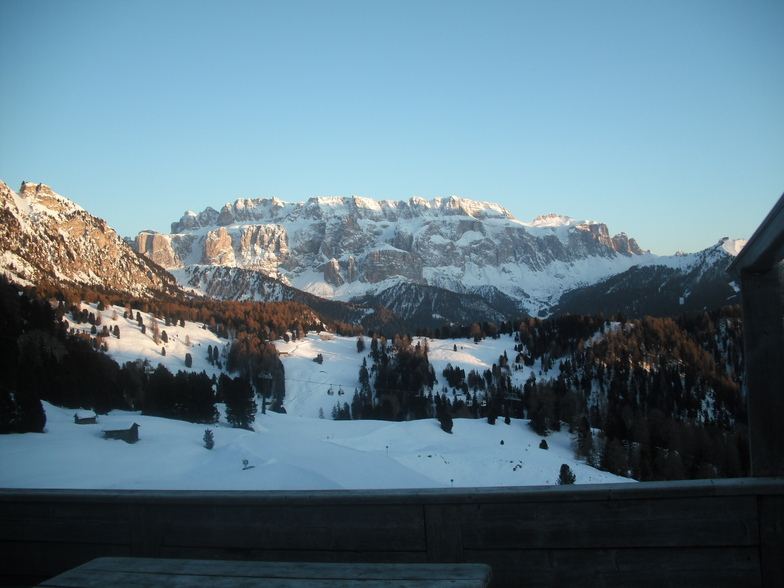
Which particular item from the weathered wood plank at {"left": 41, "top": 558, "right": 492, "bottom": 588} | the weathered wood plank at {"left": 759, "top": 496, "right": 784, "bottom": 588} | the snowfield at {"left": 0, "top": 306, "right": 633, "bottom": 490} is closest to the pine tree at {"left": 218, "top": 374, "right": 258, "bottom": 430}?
the snowfield at {"left": 0, "top": 306, "right": 633, "bottom": 490}

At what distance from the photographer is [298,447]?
40031 millimetres

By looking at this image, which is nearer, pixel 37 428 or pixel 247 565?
pixel 247 565

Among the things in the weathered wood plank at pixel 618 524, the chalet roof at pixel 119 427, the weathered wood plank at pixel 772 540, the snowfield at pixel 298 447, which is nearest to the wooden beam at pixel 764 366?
the weathered wood plank at pixel 772 540

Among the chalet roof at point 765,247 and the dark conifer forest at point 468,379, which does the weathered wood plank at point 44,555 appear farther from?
the dark conifer forest at point 468,379

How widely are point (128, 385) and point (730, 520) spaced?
71141mm

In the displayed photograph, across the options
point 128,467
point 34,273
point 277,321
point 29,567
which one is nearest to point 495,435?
point 128,467

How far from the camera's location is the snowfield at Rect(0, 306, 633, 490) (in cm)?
2336

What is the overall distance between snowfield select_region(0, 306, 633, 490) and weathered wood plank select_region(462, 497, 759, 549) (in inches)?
251

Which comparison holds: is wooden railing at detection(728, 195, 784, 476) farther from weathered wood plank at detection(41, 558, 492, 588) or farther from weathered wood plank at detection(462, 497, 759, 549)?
weathered wood plank at detection(41, 558, 492, 588)

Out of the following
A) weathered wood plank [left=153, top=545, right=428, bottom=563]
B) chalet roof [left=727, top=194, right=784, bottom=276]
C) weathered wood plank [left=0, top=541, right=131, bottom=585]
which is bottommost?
weathered wood plank [left=0, top=541, right=131, bottom=585]

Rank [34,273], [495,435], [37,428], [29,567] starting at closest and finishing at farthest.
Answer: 1. [29,567]
2. [37,428]
3. [495,435]
4. [34,273]

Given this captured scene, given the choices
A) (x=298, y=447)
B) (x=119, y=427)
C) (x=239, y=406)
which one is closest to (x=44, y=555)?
(x=298, y=447)

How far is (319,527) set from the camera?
14.8 ft

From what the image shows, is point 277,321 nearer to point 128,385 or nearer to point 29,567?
point 128,385
